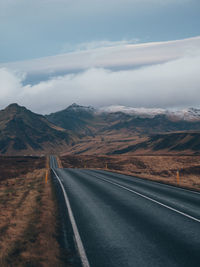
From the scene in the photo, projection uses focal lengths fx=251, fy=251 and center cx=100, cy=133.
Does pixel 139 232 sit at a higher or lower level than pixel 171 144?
lower

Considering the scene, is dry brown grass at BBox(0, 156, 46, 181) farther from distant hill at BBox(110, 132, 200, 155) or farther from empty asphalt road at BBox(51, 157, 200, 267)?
distant hill at BBox(110, 132, 200, 155)

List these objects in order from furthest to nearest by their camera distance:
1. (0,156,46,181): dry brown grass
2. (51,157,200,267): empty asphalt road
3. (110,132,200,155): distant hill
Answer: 1. (110,132,200,155): distant hill
2. (0,156,46,181): dry brown grass
3. (51,157,200,267): empty asphalt road

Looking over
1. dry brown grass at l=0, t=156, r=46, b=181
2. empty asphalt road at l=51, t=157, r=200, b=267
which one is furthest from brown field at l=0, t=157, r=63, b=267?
dry brown grass at l=0, t=156, r=46, b=181

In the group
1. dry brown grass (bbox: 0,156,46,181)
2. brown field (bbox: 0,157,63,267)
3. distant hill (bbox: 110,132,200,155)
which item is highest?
distant hill (bbox: 110,132,200,155)

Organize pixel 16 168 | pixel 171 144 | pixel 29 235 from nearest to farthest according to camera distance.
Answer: pixel 29 235, pixel 16 168, pixel 171 144

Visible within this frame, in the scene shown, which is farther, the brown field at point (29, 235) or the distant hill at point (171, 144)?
the distant hill at point (171, 144)

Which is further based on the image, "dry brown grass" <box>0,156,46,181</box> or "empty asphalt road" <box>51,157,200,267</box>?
"dry brown grass" <box>0,156,46,181</box>

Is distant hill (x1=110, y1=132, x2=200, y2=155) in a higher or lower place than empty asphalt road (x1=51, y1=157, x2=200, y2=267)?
higher

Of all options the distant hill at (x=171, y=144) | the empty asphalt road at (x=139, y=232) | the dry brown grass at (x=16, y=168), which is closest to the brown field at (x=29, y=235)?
the empty asphalt road at (x=139, y=232)

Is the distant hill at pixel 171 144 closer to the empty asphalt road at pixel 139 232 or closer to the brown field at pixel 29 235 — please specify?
the empty asphalt road at pixel 139 232

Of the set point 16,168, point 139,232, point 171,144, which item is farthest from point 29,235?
point 171,144

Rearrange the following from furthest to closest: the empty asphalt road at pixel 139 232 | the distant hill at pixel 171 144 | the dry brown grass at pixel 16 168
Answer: the distant hill at pixel 171 144 → the dry brown grass at pixel 16 168 → the empty asphalt road at pixel 139 232

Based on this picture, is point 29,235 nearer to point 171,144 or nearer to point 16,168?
point 16,168

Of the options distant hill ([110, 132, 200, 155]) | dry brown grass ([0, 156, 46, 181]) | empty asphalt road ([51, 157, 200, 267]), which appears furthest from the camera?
distant hill ([110, 132, 200, 155])
